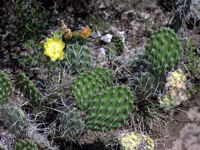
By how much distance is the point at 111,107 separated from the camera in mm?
1778

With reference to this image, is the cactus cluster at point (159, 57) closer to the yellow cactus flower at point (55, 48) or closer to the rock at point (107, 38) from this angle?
the yellow cactus flower at point (55, 48)

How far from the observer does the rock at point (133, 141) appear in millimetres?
2047

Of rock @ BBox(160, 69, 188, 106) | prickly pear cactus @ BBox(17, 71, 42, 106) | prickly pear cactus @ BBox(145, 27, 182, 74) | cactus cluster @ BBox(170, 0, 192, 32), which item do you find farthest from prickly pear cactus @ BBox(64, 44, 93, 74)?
cactus cluster @ BBox(170, 0, 192, 32)

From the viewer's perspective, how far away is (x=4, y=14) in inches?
125

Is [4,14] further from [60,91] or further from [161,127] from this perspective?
[161,127]

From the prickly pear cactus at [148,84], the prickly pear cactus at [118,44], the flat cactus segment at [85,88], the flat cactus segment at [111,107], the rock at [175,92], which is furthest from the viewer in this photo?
the prickly pear cactus at [118,44]

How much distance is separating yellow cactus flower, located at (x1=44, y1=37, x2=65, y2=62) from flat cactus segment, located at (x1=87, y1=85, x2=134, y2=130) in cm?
54

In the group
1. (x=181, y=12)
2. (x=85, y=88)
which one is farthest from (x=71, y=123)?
(x=181, y=12)

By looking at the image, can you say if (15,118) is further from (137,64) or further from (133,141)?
(137,64)

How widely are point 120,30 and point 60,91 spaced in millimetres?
1754

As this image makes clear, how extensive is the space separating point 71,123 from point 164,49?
1120 millimetres

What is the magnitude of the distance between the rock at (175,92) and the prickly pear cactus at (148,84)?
0.34 metres

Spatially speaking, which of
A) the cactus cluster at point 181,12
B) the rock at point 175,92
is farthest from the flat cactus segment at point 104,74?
the cactus cluster at point 181,12

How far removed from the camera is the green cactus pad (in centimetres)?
193
